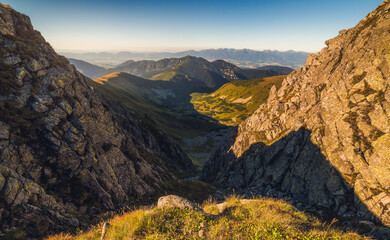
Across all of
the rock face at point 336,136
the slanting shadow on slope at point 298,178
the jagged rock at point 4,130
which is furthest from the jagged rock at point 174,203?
the rock face at point 336,136

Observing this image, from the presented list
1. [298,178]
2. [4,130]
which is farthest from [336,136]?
[4,130]

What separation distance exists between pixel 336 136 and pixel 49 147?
140 feet

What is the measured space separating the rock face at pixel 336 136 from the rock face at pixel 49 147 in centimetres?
2823

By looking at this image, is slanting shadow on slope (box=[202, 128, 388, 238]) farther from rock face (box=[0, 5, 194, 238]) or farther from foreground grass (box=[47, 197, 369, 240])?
rock face (box=[0, 5, 194, 238])

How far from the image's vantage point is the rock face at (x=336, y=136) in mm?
23469

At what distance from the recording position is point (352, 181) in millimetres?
24422

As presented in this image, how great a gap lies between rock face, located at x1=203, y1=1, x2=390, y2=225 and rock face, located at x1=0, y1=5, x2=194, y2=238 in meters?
28.2

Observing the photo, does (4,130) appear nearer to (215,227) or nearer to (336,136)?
(215,227)

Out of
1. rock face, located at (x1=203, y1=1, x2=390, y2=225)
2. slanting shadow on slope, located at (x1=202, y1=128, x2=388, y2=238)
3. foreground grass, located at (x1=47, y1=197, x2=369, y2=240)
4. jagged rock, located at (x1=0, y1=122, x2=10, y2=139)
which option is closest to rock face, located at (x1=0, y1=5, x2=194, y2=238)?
jagged rock, located at (x1=0, y1=122, x2=10, y2=139)

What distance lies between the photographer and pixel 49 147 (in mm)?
19375

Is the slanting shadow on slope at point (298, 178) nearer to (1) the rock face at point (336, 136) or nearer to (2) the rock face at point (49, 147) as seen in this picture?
(1) the rock face at point (336, 136)

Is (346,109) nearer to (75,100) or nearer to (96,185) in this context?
(96,185)

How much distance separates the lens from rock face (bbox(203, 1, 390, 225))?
23469 millimetres

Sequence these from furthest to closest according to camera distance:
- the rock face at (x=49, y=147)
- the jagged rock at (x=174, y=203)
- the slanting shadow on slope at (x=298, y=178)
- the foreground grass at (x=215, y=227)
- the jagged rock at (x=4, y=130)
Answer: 1. the slanting shadow on slope at (x=298, y=178)
2. the jagged rock at (x=4, y=130)
3. the rock face at (x=49, y=147)
4. the jagged rock at (x=174, y=203)
5. the foreground grass at (x=215, y=227)
